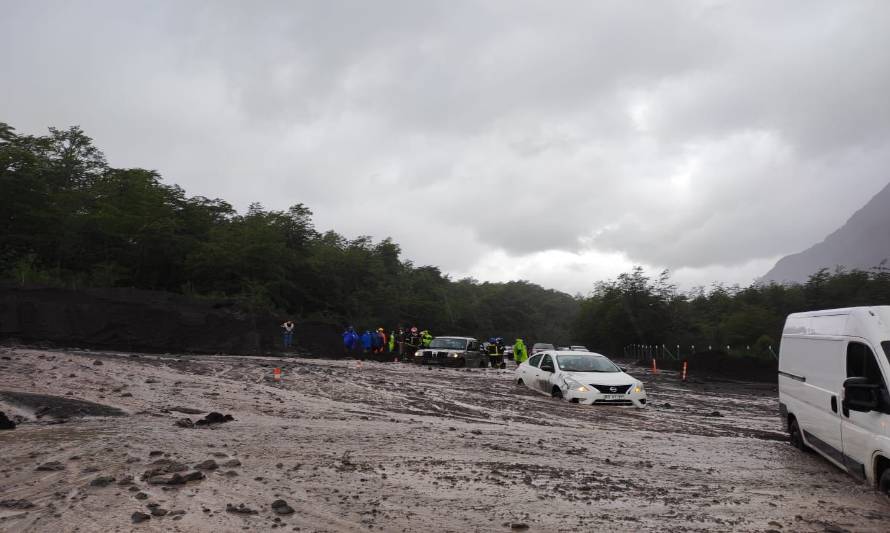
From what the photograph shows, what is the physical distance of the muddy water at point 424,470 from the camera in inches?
205

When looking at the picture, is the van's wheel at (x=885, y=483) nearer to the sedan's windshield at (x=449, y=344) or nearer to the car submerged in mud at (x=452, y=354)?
the car submerged in mud at (x=452, y=354)

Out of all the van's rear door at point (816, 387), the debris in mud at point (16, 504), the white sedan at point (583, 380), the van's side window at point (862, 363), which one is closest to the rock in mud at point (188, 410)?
the debris in mud at point (16, 504)

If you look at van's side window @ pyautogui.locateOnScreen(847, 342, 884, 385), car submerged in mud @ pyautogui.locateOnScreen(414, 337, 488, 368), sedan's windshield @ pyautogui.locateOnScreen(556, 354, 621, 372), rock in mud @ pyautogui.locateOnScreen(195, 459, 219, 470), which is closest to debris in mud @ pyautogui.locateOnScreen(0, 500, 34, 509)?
rock in mud @ pyautogui.locateOnScreen(195, 459, 219, 470)

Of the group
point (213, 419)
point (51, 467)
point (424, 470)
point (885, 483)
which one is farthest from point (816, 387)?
point (51, 467)

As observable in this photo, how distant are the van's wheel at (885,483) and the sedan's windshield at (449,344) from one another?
964 inches

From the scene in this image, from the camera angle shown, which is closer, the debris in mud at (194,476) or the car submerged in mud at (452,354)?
the debris in mud at (194,476)

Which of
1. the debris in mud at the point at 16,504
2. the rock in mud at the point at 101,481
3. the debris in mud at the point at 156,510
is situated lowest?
the debris in mud at the point at 16,504

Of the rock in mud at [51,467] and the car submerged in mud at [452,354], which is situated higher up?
the car submerged in mud at [452,354]

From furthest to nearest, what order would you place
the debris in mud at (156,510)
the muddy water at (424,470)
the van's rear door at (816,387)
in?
the van's rear door at (816,387), the muddy water at (424,470), the debris in mud at (156,510)

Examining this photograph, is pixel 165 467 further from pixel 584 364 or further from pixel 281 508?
pixel 584 364

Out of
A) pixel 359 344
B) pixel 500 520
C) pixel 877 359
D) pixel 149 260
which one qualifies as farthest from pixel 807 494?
pixel 149 260

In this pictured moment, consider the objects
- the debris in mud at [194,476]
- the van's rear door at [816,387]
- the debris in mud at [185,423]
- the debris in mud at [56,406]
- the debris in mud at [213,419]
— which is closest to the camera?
the debris in mud at [194,476]

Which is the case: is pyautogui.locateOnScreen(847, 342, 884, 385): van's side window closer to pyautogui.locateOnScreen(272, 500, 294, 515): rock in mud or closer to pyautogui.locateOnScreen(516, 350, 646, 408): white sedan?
pyautogui.locateOnScreen(272, 500, 294, 515): rock in mud

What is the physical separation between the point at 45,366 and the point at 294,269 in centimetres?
4293
